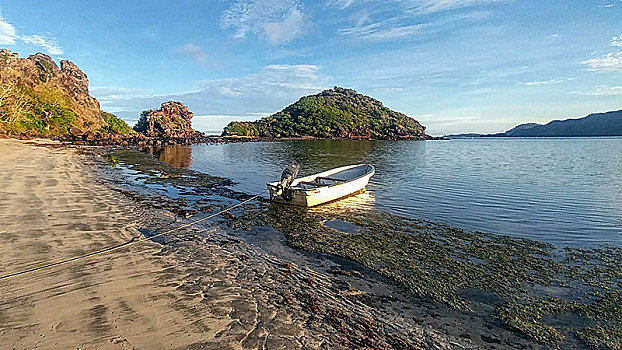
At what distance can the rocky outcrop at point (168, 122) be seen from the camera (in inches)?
4254

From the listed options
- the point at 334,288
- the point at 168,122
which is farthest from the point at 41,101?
the point at 334,288

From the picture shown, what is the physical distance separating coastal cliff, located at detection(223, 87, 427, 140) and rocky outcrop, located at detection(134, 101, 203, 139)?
22.1m

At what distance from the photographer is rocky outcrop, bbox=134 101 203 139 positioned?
10806 cm

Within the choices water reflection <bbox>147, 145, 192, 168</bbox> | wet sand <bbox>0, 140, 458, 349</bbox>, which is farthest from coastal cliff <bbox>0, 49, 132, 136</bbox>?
wet sand <bbox>0, 140, 458, 349</bbox>

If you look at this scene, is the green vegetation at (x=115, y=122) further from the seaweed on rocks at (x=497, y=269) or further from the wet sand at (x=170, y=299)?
the seaweed on rocks at (x=497, y=269)

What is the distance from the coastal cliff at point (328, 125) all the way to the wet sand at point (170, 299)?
13562 cm

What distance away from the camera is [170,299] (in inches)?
241

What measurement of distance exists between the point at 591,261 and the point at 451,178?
18.5 m

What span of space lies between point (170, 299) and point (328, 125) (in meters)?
153

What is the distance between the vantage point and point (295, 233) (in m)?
11.9

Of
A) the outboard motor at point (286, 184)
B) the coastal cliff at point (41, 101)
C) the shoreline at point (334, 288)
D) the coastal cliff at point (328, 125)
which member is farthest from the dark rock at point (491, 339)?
the coastal cliff at point (328, 125)

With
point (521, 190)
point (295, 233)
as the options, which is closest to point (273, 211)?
point (295, 233)

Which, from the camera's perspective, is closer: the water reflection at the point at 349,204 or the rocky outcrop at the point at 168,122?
the water reflection at the point at 349,204

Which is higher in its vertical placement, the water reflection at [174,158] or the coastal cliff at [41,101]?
the coastal cliff at [41,101]
